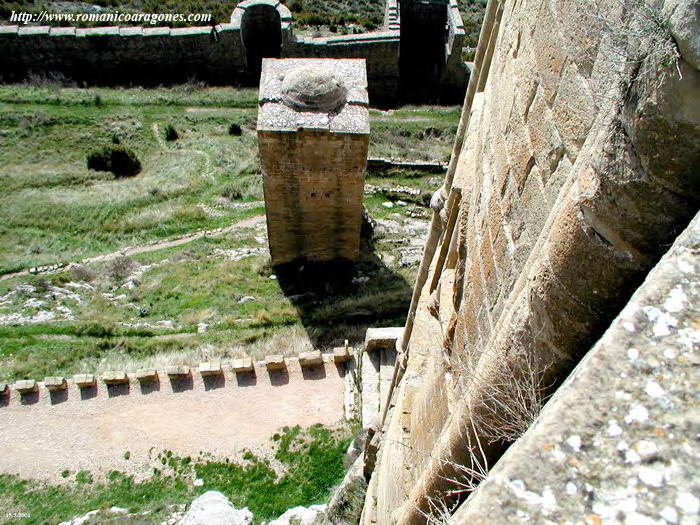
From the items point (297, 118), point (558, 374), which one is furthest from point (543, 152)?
point (297, 118)

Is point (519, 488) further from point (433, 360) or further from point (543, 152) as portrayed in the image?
point (433, 360)

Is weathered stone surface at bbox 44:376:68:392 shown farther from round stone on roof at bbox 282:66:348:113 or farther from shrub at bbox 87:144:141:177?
shrub at bbox 87:144:141:177

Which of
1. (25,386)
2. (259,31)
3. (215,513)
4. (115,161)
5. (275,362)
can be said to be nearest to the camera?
(215,513)

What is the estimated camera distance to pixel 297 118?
1034cm

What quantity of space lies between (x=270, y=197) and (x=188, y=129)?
8213 mm

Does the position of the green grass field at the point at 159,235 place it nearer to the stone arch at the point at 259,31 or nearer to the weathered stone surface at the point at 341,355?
the weathered stone surface at the point at 341,355

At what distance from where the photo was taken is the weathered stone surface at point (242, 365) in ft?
32.4

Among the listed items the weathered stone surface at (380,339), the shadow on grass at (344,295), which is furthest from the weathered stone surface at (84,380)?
the weathered stone surface at (380,339)

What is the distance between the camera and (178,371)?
973 centimetres

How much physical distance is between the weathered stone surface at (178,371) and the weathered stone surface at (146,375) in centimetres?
23

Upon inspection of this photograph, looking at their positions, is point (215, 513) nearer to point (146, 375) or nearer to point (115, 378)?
point (146, 375)

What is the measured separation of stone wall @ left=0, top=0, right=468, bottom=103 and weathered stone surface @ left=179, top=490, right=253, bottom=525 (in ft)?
53.2

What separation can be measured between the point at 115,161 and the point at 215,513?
12.1m

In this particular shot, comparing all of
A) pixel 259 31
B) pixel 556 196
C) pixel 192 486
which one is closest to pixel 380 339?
pixel 192 486
